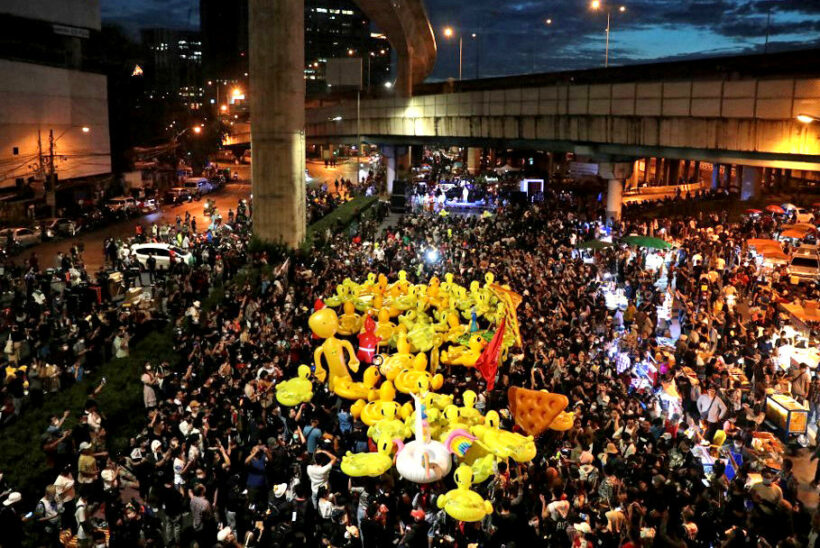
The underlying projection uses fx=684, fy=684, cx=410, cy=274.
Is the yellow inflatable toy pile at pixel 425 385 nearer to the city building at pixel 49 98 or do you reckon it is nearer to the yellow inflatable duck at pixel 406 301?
the yellow inflatable duck at pixel 406 301

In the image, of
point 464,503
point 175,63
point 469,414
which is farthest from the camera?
Result: point 175,63

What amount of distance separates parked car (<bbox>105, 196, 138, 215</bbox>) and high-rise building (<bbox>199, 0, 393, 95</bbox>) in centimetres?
9240

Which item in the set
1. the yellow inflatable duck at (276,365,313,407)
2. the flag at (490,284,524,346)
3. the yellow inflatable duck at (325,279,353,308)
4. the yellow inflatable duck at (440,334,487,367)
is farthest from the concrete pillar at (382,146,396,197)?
the yellow inflatable duck at (276,365,313,407)

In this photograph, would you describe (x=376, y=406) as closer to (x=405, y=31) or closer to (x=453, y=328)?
(x=453, y=328)

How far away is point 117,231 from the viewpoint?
3547 centimetres

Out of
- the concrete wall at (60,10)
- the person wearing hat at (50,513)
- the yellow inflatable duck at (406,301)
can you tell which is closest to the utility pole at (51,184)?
the concrete wall at (60,10)

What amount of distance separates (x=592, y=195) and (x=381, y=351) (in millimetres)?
37918

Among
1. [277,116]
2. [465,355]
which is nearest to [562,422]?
[465,355]

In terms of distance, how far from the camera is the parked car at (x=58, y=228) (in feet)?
107

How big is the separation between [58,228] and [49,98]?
14968 millimetres

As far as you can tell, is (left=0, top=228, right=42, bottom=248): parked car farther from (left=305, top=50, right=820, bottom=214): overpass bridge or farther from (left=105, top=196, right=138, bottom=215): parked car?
(left=305, top=50, right=820, bottom=214): overpass bridge

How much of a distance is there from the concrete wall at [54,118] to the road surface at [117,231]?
701cm

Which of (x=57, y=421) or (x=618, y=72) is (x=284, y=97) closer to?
(x=57, y=421)

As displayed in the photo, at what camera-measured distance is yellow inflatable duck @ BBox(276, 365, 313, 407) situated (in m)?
12.3
